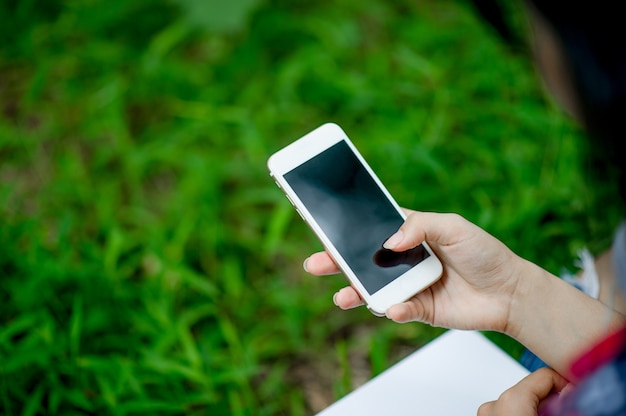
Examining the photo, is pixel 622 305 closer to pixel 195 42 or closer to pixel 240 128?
pixel 240 128

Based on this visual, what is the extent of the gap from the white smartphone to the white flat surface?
0.11 m

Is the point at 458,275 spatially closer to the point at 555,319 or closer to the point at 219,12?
the point at 555,319

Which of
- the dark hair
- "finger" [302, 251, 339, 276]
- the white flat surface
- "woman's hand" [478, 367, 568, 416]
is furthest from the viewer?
"finger" [302, 251, 339, 276]

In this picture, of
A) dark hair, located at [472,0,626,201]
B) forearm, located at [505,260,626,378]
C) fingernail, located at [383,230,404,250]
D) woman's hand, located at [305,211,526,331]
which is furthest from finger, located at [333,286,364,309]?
dark hair, located at [472,0,626,201]

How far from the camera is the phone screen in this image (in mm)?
1072

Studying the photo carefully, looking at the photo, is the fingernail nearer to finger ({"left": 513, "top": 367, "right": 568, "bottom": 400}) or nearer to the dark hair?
finger ({"left": 513, "top": 367, "right": 568, "bottom": 400})

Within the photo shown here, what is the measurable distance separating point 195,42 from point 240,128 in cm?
49

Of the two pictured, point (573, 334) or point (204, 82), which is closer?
point (573, 334)

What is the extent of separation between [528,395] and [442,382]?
153 mm

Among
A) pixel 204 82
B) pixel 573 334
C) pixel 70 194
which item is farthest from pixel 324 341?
pixel 204 82

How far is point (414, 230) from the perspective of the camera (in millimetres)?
993

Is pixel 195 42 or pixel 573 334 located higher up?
pixel 195 42

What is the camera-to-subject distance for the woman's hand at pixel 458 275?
39.2 inches

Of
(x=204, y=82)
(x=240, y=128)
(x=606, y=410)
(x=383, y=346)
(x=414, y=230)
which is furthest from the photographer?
(x=204, y=82)
